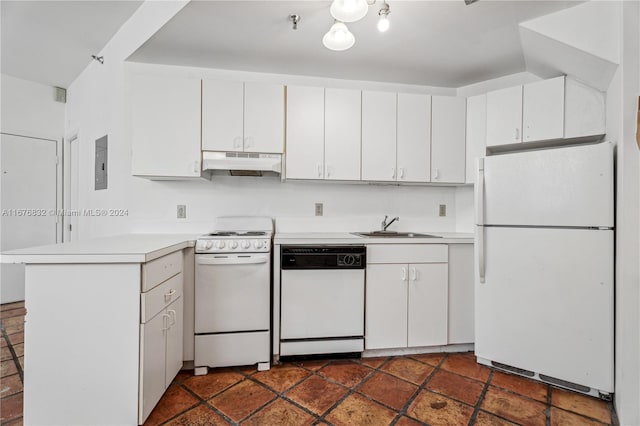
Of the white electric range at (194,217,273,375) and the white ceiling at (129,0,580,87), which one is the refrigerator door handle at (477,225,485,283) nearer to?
the white ceiling at (129,0,580,87)

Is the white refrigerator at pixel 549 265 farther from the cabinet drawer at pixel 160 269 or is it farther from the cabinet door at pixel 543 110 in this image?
the cabinet drawer at pixel 160 269

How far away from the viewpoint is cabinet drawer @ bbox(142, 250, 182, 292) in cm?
144

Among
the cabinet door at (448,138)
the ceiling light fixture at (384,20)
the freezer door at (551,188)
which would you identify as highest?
the ceiling light fixture at (384,20)

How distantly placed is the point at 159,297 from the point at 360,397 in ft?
4.34

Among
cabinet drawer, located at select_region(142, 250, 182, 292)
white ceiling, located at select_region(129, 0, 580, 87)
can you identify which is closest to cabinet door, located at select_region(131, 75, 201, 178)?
white ceiling, located at select_region(129, 0, 580, 87)

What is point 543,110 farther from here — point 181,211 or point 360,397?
point 181,211

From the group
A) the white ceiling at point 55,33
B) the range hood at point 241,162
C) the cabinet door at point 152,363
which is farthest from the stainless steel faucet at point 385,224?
the white ceiling at point 55,33

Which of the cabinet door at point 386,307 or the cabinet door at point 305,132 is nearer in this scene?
the cabinet door at point 386,307

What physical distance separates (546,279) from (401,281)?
0.92 meters

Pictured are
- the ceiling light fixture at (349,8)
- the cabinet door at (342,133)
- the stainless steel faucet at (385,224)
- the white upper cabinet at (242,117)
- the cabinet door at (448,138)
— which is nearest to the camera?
the ceiling light fixture at (349,8)

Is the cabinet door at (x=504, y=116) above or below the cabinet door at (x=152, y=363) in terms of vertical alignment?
above

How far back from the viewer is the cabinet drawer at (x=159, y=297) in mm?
1417

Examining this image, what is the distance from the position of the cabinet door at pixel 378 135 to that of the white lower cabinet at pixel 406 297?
0.70 metres

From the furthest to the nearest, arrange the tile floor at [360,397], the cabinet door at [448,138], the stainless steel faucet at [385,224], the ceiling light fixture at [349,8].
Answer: the stainless steel faucet at [385,224] → the cabinet door at [448,138] → the tile floor at [360,397] → the ceiling light fixture at [349,8]
